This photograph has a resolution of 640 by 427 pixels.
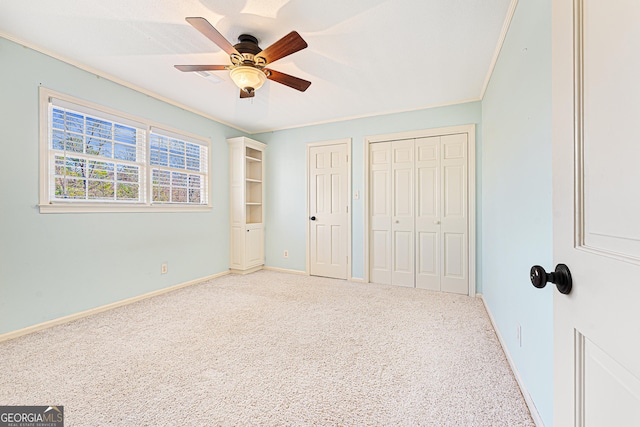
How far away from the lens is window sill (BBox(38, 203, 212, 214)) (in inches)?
97.9

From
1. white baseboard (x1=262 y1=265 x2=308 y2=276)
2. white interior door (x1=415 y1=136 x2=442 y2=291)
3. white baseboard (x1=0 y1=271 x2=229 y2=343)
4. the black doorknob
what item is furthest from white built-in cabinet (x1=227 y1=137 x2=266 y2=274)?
the black doorknob

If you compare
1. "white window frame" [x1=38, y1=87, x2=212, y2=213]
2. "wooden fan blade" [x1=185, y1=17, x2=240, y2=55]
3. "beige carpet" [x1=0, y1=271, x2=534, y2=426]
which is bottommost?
"beige carpet" [x1=0, y1=271, x2=534, y2=426]

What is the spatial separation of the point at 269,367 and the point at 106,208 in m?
2.43

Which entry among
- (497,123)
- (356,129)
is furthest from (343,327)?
(356,129)

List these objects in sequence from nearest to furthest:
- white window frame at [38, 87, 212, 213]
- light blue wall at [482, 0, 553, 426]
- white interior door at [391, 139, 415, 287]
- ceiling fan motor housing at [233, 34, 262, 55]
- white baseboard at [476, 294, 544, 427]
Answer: light blue wall at [482, 0, 553, 426] < white baseboard at [476, 294, 544, 427] < ceiling fan motor housing at [233, 34, 262, 55] < white window frame at [38, 87, 212, 213] < white interior door at [391, 139, 415, 287]

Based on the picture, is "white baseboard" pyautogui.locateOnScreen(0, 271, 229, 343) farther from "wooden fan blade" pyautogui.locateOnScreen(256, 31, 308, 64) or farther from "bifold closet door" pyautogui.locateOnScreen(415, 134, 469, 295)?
"bifold closet door" pyautogui.locateOnScreen(415, 134, 469, 295)

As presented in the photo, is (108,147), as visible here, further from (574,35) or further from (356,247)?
(574,35)

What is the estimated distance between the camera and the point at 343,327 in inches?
99.5

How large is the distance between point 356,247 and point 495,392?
2599 millimetres

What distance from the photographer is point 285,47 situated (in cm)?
191

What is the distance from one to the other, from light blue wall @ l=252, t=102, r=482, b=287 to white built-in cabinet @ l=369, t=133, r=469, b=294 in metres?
0.19

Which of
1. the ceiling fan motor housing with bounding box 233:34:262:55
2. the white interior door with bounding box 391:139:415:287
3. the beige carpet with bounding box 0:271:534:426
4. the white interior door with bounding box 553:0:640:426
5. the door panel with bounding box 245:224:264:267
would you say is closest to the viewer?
the white interior door with bounding box 553:0:640:426

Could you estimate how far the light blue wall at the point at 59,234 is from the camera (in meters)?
2.23

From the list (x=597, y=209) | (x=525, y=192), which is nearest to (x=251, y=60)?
(x=525, y=192)
